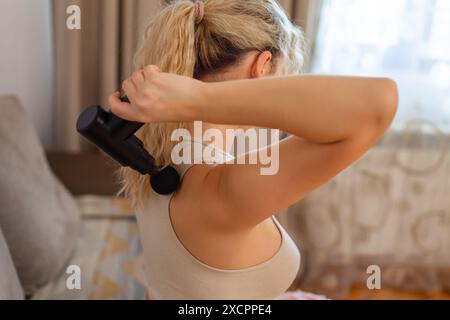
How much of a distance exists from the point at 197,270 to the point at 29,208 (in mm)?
831

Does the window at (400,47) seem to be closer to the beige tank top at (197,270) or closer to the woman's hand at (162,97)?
the beige tank top at (197,270)

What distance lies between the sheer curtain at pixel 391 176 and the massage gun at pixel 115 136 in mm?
1561

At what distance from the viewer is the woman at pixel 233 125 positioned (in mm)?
669

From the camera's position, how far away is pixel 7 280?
1.24m

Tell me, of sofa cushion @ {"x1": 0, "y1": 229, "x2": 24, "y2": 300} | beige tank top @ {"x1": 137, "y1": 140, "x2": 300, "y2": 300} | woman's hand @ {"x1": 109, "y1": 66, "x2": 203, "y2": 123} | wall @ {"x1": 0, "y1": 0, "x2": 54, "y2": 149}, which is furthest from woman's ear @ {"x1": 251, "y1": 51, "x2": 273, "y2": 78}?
wall @ {"x1": 0, "y1": 0, "x2": 54, "y2": 149}

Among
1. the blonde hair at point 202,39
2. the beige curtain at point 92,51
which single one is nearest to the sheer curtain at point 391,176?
the beige curtain at point 92,51

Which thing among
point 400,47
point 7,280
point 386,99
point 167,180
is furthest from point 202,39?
point 400,47

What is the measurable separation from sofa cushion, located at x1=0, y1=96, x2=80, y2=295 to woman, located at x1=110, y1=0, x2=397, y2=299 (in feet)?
2.02

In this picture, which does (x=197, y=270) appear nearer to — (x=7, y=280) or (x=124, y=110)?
(x=124, y=110)

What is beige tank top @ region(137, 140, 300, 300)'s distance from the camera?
906 mm

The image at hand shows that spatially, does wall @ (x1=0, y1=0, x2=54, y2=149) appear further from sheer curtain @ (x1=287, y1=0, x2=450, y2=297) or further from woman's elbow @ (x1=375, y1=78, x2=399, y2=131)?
woman's elbow @ (x1=375, y1=78, x2=399, y2=131)

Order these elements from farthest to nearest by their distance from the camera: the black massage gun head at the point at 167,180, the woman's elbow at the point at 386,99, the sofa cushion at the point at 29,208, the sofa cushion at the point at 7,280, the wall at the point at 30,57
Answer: the wall at the point at 30,57
the sofa cushion at the point at 29,208
the sofa cushion at the point at 7,280
the black massage gun head at the point at 167,180
the woman's elbow at the point at 386,99

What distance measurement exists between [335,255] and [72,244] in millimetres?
1182
